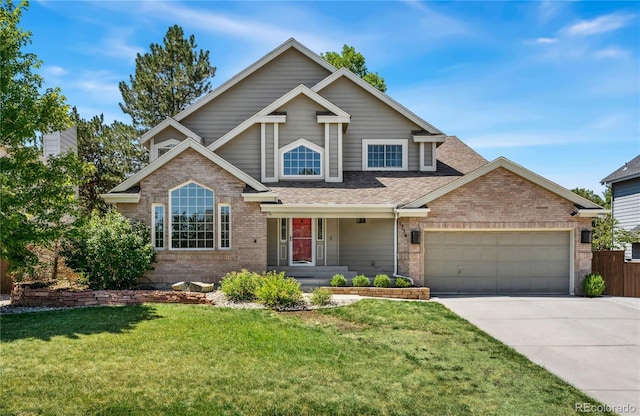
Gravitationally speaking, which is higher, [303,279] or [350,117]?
[350,117]

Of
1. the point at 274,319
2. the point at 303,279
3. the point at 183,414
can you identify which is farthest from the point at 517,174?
the point at 183,414

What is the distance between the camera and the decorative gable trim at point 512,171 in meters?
14.5

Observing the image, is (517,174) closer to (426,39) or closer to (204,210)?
(426,39)

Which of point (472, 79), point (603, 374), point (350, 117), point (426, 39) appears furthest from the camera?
point (350, 117)

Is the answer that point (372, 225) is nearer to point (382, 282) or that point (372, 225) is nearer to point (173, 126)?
point (382, 282)

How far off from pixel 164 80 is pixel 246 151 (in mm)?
14259

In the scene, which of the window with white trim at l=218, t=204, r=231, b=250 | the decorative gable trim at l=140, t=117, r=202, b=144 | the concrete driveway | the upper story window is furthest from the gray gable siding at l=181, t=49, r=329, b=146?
the concrete driveway

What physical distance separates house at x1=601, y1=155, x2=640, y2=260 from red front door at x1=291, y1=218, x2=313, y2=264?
18.6 metres

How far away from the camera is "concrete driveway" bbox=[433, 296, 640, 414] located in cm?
684

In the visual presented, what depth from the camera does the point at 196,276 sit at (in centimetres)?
1461

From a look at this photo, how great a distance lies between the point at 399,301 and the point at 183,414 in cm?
843

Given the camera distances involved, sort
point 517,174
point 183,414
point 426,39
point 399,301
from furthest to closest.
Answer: point 517,174, point 426,39, point 399,301, point 183,414

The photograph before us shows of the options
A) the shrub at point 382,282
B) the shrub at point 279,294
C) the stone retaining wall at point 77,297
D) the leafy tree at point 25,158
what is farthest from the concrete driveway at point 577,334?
the leafy tree at point 25,158

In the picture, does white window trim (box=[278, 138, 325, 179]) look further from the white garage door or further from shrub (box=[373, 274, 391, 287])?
shrub (box=[373, 274, 391, 287])
